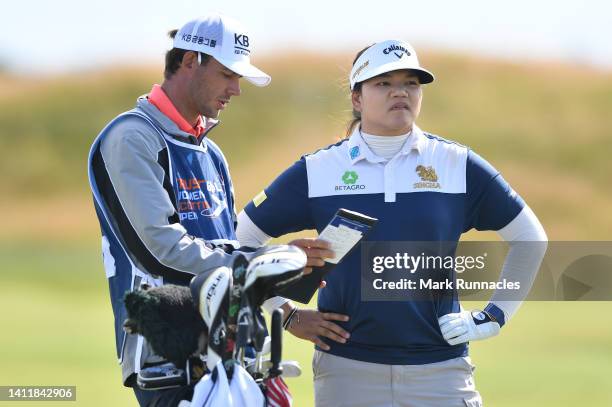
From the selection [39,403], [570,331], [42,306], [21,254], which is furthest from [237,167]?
[39,403]

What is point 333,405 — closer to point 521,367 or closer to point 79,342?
point 521,367

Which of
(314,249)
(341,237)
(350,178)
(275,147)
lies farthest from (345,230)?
(275,147)

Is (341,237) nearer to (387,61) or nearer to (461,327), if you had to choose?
(461,327)

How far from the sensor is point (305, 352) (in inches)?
516

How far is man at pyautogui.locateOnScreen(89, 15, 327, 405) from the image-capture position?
158 inches

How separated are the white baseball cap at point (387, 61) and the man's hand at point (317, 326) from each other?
1.00 meters

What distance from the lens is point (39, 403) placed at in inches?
349

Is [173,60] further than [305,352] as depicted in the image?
No

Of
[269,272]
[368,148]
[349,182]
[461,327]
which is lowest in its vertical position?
[461,327]

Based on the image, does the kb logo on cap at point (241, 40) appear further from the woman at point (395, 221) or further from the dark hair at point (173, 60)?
the woman at point (395, 221)

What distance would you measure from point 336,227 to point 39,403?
17.6 feet

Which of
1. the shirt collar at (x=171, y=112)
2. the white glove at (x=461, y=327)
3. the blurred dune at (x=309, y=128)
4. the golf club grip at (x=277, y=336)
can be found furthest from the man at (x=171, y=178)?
the blurred dune at (x=309, y=128)

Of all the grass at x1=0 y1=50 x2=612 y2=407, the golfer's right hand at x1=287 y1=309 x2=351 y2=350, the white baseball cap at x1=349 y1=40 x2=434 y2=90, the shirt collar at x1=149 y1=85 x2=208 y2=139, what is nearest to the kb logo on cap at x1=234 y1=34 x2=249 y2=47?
the shirt collar at x1=149 y1=85 x2=208 y2=139

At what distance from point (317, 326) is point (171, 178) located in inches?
36.4
